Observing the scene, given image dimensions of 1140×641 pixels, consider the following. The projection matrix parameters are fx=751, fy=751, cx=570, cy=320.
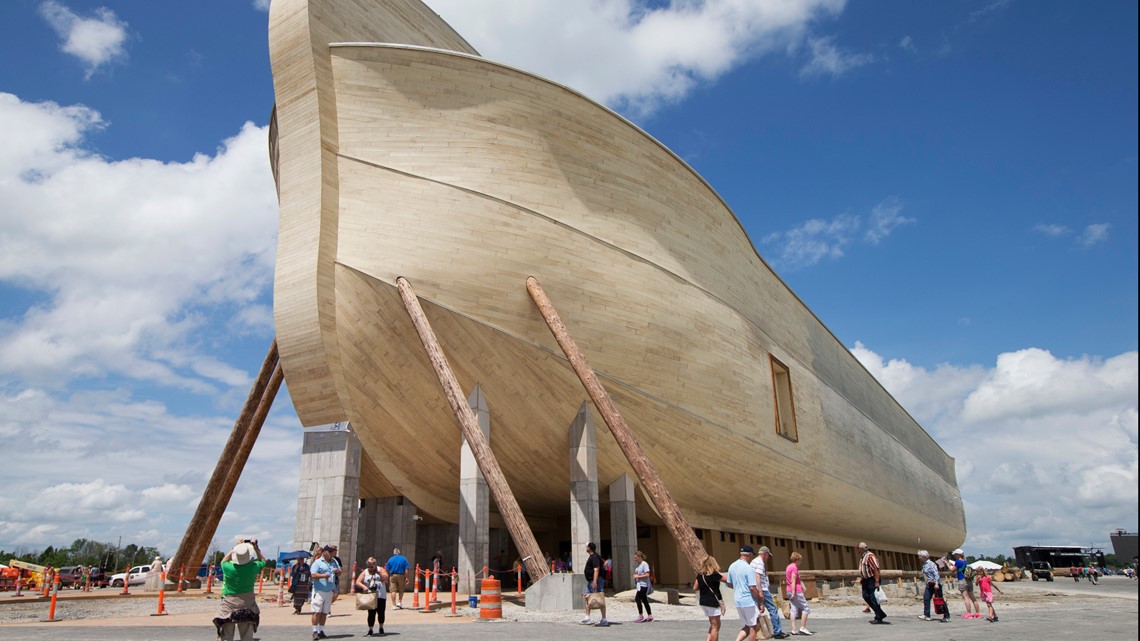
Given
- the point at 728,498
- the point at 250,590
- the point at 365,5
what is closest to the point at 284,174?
the point at 365,5

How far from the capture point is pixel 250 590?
6.33 m

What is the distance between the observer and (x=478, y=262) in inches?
633

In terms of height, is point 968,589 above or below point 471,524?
below

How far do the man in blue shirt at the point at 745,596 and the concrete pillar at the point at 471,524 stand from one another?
29.4 feet

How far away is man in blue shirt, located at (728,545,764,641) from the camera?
6660 mm

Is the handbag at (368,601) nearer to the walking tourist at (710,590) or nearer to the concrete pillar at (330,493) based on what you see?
the walking tourist at (710,590)

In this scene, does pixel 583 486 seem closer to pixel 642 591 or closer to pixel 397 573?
pixel 397 573

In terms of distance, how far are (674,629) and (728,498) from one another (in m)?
13.0

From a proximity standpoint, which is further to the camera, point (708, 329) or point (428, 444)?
point (708, 329)

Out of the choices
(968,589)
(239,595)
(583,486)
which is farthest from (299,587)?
(968,589)

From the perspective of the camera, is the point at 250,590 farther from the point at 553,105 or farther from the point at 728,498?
the point at 728,498

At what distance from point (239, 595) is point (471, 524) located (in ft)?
31.2

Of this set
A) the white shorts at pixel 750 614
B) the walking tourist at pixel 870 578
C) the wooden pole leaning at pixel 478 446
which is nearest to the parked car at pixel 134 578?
the wooden pole leaning at pixel 478 446

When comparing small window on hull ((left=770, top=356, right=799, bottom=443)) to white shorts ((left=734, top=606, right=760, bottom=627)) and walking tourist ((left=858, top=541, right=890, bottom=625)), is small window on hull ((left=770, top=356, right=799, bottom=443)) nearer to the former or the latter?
walking tourist ((left=858, top=541, right=890, bottom=625))
